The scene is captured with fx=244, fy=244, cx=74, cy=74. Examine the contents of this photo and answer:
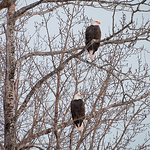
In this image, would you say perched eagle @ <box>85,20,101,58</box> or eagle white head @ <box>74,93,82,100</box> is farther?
perched eagle @ <box>85,20,101,58</box>

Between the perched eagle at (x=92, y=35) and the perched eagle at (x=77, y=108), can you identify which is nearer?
the perched eagle at (x=77, y=108)

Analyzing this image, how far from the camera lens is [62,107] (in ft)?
19.2

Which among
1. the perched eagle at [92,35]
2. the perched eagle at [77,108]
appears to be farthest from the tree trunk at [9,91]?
the perched eagle at [92,35]

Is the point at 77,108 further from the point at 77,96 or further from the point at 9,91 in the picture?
the point at 9,91

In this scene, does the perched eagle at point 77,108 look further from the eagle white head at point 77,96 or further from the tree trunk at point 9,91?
the tree trunk at point 9,91

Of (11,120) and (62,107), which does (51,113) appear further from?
(11,120)

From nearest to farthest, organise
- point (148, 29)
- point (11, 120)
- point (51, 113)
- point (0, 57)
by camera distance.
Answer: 1. point (148, 29)
2. point (11, 120)
3. point (51, 113)
4. point (0, 57)

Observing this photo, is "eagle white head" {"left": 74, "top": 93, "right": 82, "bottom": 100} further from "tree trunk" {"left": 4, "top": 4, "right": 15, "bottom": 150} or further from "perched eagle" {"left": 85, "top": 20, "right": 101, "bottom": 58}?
"tree trunk" {"left": 4, "top": 4, "right": 15, "bottom": 150}

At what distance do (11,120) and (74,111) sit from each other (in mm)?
1568

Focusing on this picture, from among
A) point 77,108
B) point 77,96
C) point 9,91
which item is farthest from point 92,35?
point 9,91

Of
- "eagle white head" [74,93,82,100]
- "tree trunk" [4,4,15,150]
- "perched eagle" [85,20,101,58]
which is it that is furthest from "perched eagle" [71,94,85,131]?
"tree trunk" [4,4,15,150]

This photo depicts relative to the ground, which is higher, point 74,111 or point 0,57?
point 0,57

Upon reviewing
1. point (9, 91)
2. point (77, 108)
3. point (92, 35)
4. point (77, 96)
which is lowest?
point (77, 108)

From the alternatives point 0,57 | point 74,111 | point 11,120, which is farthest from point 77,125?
point 0,57
